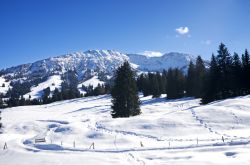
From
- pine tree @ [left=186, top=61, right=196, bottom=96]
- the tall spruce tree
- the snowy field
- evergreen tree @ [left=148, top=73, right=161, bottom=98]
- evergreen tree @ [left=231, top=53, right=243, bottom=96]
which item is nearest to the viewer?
the snowy field

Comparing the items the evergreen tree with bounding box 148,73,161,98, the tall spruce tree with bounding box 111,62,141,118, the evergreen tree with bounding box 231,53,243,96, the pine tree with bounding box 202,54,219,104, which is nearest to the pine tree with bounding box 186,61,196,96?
the evergreen tree with bounding box 148,73,161,98

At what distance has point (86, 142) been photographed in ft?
121

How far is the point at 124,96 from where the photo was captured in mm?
55625

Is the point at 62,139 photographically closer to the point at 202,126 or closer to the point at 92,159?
the point at 92,159

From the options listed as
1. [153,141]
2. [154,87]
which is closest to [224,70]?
[153,141]

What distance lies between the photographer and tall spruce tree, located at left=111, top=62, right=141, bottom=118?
55.7 metres

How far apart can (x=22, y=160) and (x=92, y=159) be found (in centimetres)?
693

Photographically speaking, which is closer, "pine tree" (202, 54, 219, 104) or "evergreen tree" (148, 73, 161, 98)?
"pine tree" (202, 54, 219, 104)

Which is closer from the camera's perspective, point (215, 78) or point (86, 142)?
point (86, 142)

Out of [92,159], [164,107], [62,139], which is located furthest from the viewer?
[164,107]

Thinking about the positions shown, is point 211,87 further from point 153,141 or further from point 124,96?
point 153,141

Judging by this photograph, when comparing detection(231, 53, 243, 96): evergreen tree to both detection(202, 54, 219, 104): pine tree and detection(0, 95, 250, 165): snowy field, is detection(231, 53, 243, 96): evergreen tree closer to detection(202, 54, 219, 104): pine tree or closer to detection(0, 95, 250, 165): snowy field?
detection(202, 54, 219, 104): pine tree

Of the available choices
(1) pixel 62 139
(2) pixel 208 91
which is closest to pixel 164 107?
(2) pixel 208 91

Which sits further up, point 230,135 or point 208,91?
point 208,91
